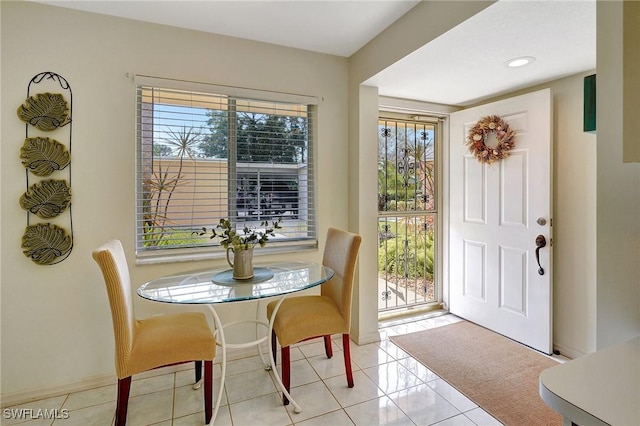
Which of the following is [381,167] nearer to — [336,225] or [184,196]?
[336,225]

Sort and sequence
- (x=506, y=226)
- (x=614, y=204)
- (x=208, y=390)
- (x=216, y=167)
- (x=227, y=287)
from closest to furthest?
(x=614, y=204) < (x=208, y=390) < (x=227, y=287) < (x=216, y=167) < (x=506, y=226)

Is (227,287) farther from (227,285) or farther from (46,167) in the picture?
(46,167)

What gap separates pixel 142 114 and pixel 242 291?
4.83 ft

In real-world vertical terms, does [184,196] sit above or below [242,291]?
above

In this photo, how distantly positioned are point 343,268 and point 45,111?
2108mm

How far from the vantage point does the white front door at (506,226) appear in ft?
8.33

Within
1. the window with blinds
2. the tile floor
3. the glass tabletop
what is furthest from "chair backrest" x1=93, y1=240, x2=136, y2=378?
the window with blinds

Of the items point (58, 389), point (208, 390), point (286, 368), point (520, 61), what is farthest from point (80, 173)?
point (520, 61)

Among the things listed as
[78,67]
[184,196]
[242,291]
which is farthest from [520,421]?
[78,67]

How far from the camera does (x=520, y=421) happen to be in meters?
1.77

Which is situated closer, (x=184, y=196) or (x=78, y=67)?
(x=78, y=67)

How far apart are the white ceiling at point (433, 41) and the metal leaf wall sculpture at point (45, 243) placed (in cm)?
140

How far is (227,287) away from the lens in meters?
1.83

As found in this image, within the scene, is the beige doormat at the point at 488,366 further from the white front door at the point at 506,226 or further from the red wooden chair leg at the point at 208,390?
the red wooden chair leg at the point at 208,390
